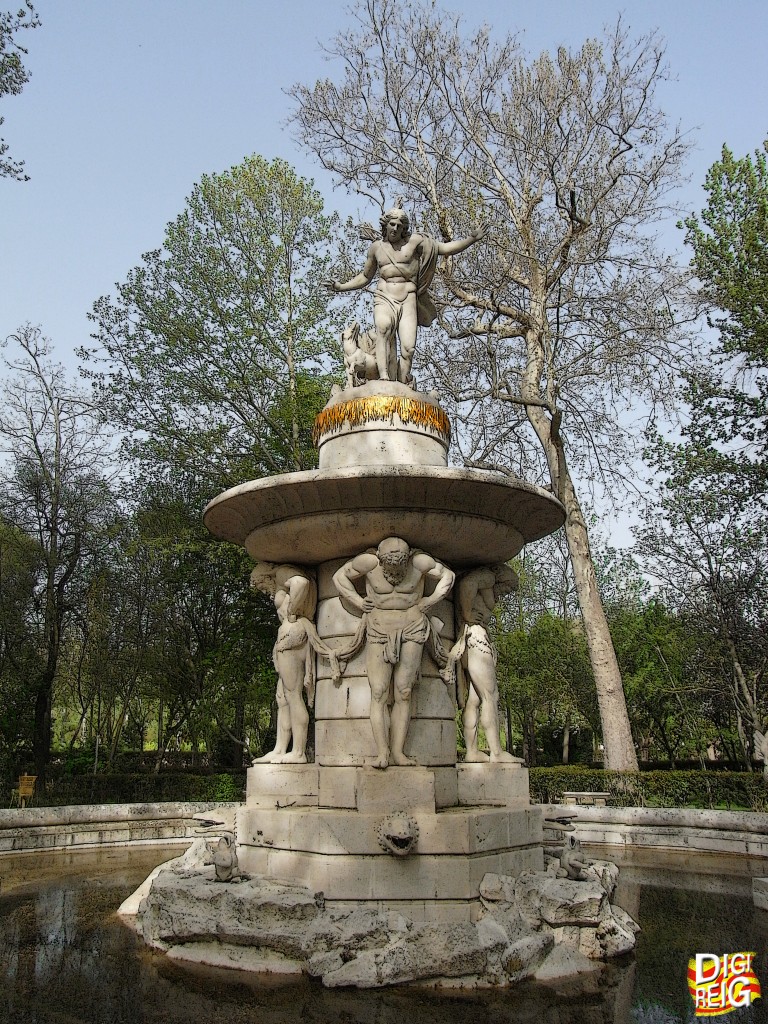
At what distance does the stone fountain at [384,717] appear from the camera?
5727 millimetres

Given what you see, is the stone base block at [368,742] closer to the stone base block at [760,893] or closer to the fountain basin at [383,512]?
the fountain basin at [383,512]

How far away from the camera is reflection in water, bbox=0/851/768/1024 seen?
4770mm

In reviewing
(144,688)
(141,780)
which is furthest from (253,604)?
(144,688)

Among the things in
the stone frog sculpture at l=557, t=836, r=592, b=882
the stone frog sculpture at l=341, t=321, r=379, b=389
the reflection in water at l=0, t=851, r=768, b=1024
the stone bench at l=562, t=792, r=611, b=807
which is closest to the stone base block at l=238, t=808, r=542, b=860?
the stone frog sculpture at l=557, t=836, r=592, b=882

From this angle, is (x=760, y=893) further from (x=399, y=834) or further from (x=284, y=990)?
(x=284, y=990)

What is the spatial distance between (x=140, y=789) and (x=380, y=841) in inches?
563

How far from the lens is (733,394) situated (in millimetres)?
19000

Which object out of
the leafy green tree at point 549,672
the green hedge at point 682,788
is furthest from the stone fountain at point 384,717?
the leafy green tree at point 549,672

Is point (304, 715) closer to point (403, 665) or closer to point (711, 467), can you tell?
point (403, 665)

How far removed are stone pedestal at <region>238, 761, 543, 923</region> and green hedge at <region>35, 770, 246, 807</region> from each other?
468 inches

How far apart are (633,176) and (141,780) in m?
18.3

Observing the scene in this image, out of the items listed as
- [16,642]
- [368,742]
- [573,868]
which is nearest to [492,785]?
[573,868]

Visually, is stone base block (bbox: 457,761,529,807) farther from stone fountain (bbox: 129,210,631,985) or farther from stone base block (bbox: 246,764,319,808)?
stone base block (bbox: 246,764,319,808)

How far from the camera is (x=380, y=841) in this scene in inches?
246
